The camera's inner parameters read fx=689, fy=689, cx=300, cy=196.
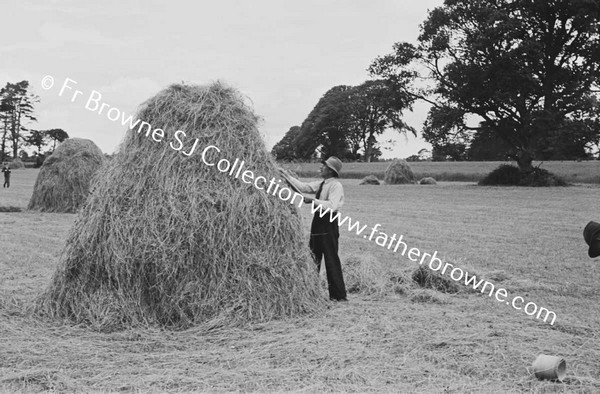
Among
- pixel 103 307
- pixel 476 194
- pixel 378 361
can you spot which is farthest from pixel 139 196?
pixel 476 194

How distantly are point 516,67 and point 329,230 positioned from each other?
30548mm

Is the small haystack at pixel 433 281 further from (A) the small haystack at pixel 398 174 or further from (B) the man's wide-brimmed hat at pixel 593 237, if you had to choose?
(A) the small haystack at pixel 398 174

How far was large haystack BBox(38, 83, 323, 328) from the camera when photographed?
24.2ft

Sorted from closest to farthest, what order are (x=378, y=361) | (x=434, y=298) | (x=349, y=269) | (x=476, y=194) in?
(x=378, y=361)
(x=434, y=298)
(x=349, y=269)
(x=476, y=194)

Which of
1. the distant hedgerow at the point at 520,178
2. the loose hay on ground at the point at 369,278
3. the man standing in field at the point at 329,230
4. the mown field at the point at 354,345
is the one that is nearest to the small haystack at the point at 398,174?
the distant hedgerow at the point at 520,178

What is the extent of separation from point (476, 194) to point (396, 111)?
10.2 m

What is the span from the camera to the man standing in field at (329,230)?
8.72 meters

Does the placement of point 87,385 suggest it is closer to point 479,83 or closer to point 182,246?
point 182,246

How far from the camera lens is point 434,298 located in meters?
9.10

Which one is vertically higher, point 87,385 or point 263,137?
point 263,137

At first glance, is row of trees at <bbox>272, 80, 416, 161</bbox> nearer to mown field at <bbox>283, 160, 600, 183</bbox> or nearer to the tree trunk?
mown field at <bbox>283, 160, 600, 183</bbox>

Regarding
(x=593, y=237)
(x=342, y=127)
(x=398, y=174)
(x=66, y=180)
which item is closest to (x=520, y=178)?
(x=398, y=174)

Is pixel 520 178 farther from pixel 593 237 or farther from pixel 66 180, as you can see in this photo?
pixel 593 237

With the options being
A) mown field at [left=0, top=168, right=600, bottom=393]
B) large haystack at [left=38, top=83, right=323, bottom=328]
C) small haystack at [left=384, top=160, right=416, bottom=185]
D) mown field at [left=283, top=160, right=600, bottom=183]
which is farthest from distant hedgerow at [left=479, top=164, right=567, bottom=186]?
large haystack at [left=38, top=83, right=323, bottom=328]
